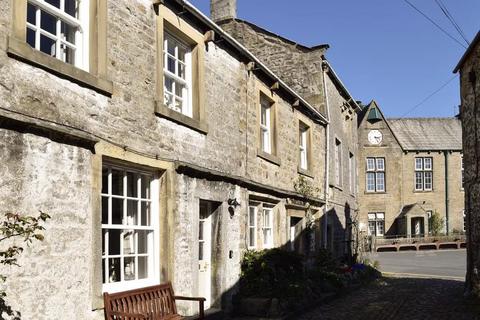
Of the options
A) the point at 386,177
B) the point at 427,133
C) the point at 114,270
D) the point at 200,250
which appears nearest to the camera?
the point at 114,270

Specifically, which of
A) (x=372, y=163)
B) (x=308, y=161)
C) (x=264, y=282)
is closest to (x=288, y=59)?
(x=308, y=161)

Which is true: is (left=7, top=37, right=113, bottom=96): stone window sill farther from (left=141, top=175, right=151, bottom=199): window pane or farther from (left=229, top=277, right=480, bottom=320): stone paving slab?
(left=229, top=277, right=480, bottom=320): stone paving slab

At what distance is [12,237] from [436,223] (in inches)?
1476

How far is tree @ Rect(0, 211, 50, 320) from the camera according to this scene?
5223 mm

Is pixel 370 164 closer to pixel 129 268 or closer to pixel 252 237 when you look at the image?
pixel 252 237

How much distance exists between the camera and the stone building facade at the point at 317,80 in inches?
723

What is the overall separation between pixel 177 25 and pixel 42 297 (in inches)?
197

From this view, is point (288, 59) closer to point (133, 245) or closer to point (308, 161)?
point (308, 161)

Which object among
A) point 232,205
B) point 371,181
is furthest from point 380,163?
point 232,205

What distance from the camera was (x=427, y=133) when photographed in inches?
1667

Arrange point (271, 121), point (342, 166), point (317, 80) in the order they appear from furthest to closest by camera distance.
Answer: point (342, 166), point (317, 80), point (271, 121)

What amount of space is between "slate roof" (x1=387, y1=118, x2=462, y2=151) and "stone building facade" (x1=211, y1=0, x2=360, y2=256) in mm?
22133

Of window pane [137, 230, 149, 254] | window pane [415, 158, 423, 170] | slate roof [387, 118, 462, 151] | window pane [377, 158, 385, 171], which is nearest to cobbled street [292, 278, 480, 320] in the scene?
window pane [137, 230, 149, 254]

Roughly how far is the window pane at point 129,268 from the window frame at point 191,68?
218 centimetres
